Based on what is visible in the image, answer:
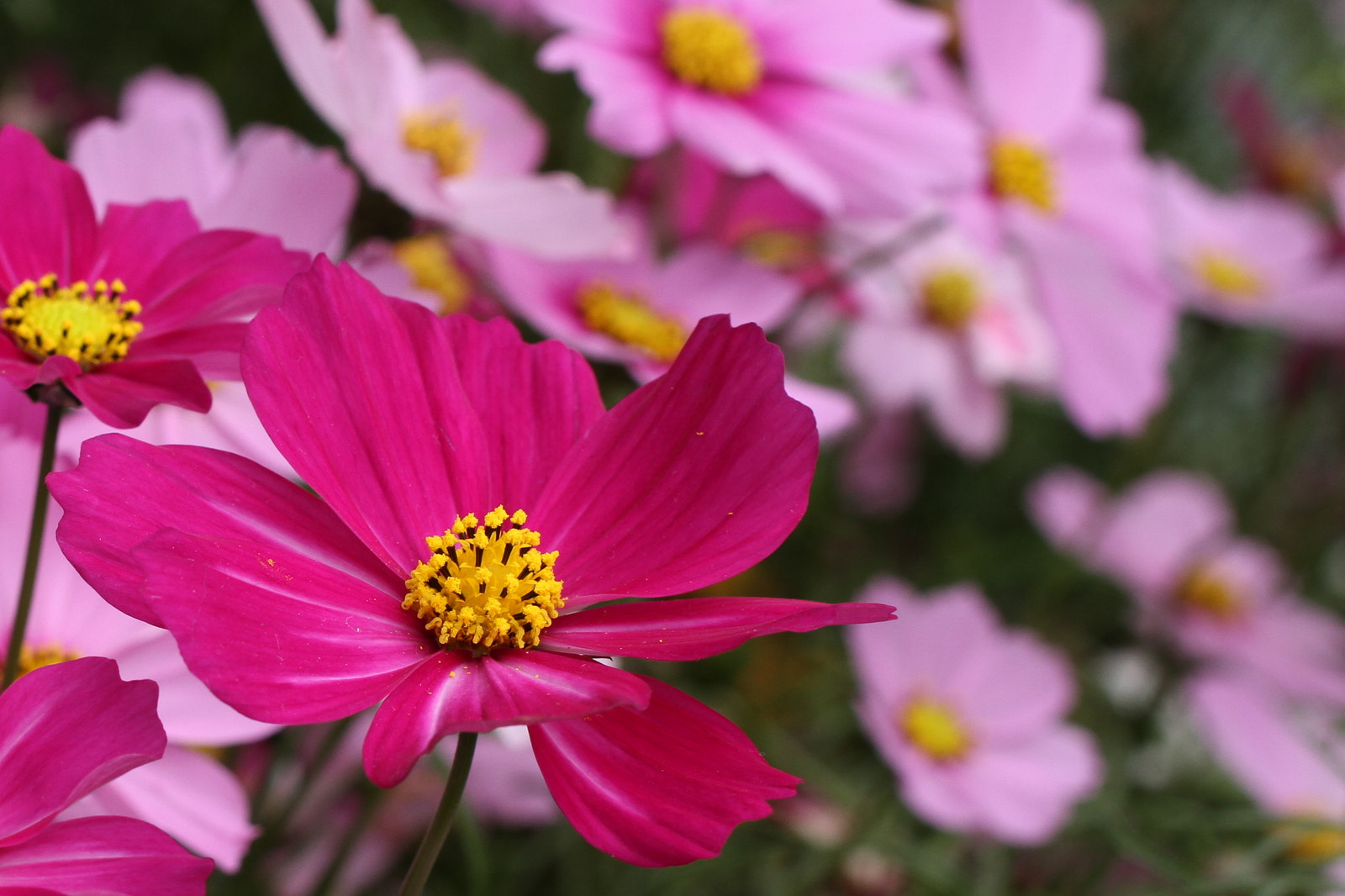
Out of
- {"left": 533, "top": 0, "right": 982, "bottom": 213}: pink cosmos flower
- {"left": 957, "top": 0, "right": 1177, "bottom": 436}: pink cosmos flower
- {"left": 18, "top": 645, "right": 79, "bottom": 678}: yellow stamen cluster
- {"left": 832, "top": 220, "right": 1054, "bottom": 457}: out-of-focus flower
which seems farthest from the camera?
{"left": 832, "top": 220, "right": 1054, "bottom": 457}: out-of-focus flower

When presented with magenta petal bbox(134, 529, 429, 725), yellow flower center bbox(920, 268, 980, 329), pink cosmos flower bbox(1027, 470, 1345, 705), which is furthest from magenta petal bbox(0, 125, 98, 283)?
pink cosmos flower bbox(1027, 470, 1345, 705)

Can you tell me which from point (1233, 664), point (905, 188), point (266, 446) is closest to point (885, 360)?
point (905, 188)

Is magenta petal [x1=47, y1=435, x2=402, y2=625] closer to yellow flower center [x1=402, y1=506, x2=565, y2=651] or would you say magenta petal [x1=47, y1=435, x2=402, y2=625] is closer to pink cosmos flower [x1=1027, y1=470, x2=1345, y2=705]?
yellow flower center [x1=402, y1=506, x2=565, y2=651]

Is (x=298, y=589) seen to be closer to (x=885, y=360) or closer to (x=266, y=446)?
(x=266, y=446)

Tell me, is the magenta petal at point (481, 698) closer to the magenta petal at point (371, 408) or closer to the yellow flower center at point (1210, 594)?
the magenta petal at point (371, 408)

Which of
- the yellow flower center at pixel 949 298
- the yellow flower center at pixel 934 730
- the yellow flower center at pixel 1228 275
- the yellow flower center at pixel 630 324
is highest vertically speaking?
the yellow flower center at pixel 630 324

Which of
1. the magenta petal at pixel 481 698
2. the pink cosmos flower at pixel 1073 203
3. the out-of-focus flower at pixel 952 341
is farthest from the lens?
the out-of-focus flower at pixel 952 341

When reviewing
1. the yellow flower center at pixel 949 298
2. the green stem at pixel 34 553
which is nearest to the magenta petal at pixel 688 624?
the green stem at pixel 34 553

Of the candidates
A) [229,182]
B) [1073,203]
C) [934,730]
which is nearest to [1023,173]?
[1073,203]
